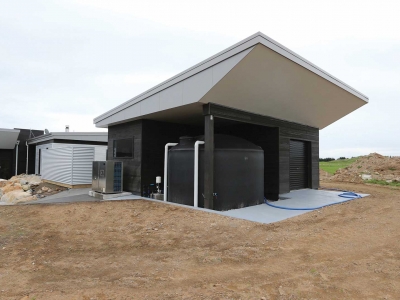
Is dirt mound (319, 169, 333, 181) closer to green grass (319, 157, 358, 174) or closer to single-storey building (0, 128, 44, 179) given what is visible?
green grass (319, 157, 358, 174)

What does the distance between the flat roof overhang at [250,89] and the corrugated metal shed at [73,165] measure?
7.66 ft

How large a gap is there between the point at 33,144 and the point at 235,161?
1626 centimetres

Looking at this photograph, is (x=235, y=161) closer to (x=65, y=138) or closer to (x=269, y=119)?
(x=269, y=119)

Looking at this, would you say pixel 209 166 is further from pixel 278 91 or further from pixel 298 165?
pixel 298 165

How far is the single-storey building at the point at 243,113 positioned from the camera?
6.34 m

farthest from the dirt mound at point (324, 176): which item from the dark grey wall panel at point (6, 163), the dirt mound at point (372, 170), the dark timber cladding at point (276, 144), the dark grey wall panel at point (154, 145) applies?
the dark grey wall panel at point (6, 163)

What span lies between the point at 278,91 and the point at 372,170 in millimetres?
17960

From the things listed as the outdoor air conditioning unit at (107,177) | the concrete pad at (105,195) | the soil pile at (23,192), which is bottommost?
the soil pile at (23,192)

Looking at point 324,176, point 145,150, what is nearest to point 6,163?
point 145,150

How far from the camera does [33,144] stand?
1741cm

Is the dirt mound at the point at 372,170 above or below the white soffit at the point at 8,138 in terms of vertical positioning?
below

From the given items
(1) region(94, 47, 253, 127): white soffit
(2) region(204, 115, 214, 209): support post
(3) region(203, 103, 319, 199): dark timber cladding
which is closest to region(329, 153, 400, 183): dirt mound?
(3) region(203, 103, 319, 199): dark timber cladding

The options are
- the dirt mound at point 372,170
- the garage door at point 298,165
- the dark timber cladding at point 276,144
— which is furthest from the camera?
the dirt mound at point 372,170

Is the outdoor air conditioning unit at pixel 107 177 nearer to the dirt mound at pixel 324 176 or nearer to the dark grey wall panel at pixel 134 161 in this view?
the dark grey wall panel at pixel 134 161
